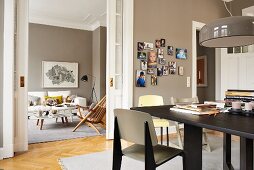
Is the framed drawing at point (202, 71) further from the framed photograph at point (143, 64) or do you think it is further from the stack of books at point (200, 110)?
Result: the stack of books at point (200, 110)

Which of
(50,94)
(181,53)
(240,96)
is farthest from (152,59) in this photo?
Result: (50,94)

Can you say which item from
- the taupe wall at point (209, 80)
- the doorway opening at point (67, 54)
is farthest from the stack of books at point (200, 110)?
the doorway opening at point (67, 54)

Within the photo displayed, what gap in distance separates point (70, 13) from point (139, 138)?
5.81 meters

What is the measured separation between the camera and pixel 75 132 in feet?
14.1

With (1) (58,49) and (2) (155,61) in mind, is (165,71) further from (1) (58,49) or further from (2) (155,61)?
(1) (58,49)

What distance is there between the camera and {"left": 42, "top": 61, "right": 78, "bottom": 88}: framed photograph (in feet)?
22.8

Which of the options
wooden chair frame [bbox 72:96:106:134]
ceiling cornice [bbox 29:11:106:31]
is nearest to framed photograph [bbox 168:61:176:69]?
wooden chair frame [bbox 72:96:106:134]

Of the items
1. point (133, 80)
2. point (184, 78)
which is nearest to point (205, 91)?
point (184, 78)

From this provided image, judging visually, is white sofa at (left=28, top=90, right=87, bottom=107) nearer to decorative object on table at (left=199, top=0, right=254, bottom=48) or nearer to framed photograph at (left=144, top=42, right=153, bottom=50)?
framed photograph at (left=144, top=42, right=153, bottom=50)

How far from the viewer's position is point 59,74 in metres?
7.15

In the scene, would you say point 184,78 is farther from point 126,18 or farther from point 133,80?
point 126,18

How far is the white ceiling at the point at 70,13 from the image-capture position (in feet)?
18.3

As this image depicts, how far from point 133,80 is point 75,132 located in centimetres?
164

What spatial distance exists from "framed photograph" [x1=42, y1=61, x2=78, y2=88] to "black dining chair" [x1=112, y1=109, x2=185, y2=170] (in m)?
5.86
